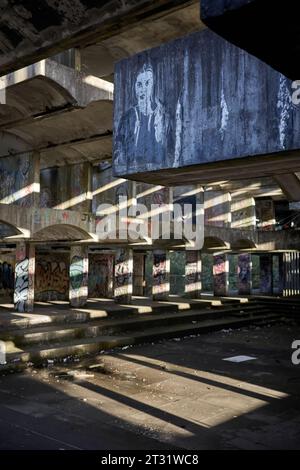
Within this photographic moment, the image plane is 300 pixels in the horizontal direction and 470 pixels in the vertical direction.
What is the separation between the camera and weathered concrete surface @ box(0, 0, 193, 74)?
3432 millimetres

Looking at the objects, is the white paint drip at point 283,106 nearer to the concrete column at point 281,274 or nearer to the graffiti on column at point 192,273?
the graffiti on column at point 192,273

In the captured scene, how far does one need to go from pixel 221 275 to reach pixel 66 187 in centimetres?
975

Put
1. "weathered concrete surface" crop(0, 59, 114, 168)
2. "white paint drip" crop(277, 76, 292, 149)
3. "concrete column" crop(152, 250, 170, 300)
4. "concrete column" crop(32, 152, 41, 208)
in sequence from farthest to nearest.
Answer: "concrete column" crop(152, 250, 170, 300) < "concrete column" crop(32, 152, 41, 208) < "weathered concrete surface" crop(0, 59, 114, 168) < "white paint drip" crop(277, 76, 292, 149)

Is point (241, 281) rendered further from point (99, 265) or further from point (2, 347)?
point (2, 347)

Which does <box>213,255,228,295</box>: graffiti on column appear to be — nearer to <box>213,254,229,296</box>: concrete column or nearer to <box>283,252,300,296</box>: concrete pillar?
<box>213,254,229,296</box>: concrete column

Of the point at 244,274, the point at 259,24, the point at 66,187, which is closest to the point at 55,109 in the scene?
the point at 66,187

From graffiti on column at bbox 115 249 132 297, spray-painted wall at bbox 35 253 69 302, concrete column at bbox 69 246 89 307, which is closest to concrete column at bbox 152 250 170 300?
graffiti on column at bbox 115 249 132 297

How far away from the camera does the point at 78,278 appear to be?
59.1 feet

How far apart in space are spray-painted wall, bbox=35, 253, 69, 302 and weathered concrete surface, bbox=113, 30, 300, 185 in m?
15.5

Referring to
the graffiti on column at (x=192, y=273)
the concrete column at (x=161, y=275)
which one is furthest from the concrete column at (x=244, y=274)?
the concrete column at (x=161, y=275)

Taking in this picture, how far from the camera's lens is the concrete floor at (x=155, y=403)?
19.9ft

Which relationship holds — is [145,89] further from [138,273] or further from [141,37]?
[138,273]

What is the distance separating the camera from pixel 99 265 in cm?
2380
